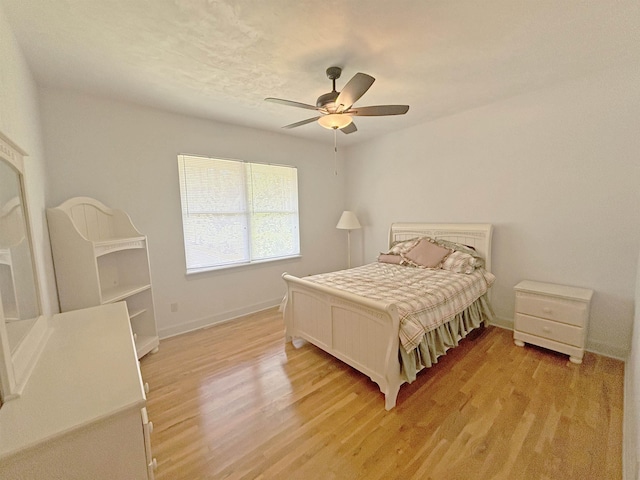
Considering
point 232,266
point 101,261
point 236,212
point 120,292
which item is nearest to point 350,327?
point 232,266

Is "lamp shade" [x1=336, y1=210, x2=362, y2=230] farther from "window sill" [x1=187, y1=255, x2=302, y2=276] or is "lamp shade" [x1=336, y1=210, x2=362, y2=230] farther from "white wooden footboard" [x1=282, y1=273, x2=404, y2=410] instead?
"white wooden footboard" [x1=282, y1=273, x2=404, y2=410]

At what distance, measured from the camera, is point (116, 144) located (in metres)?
2.63

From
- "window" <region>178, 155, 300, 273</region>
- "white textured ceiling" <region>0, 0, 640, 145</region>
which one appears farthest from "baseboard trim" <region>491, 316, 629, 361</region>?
"window" <region>178, 155, 300, 273</region>

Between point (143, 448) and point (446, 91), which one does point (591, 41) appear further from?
point (143, 448)

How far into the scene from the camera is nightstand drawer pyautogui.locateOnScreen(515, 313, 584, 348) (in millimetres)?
2283

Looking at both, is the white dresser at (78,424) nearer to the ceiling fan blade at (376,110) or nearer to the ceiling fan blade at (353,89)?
the ceiling fan blade at (353,89)

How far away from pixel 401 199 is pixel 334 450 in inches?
129

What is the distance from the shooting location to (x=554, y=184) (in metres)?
2.61

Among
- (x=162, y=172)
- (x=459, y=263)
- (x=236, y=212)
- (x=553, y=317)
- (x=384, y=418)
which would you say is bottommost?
(x=384, y=418)

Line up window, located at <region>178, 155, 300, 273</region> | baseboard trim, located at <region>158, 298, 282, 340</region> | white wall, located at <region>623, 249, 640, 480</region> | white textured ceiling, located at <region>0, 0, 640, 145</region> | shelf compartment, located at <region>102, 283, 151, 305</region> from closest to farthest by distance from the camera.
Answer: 1. white wall, located at <region>623, 249, 640, 480</region>
2. white textured ceiling, located at <region>0, 0, 640, 145</region>
3. shelf compartment, located at <region>102, 283, 151, 305</region>
4. baseboard trim, located at <region>158, 298, 282, 340</region>
5. window, located at <region>178, 155, 300, 273</region>

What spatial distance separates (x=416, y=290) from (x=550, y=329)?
1.37 meters

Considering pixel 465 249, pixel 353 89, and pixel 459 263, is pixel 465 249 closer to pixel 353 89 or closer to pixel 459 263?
pixel 459 263

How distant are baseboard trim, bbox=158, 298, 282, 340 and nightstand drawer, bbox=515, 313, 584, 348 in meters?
3.04

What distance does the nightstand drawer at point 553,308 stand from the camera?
227 cm
